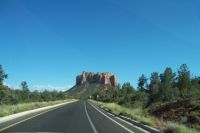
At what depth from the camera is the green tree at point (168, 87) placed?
78.1 m

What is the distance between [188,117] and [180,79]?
67.6m

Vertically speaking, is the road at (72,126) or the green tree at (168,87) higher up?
the green tree at (168,87)

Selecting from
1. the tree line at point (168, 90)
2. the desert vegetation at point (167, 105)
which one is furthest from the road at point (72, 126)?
the tree line at point (168, 90)

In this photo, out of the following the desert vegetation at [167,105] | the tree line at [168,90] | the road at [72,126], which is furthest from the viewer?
the tree line at [168,90]

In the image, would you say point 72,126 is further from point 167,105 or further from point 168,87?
point 168,87

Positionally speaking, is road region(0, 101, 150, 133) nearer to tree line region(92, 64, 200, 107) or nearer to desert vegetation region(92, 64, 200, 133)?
desert vegetation region(92, 64, 200, 133)

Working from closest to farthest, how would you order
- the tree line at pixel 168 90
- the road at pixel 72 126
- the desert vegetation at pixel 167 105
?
the road at pixel 72 126, the desert vegetation at pixel 167 105, the tree line at pixel 168 90

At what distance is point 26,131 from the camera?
19.1 meters

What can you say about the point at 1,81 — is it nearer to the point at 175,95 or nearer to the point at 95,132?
the point at 175,95

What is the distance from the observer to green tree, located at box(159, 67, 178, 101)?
256 ft

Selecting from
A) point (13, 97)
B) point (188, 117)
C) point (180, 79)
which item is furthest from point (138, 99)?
point (188, 117)

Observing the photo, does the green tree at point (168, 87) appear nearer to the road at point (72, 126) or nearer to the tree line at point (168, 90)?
the tree line at point (168, 90)

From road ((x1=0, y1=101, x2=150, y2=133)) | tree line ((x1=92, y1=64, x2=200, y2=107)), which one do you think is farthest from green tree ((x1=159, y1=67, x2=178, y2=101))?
road ((x1=0, y1=101, x2=150, y2=133))

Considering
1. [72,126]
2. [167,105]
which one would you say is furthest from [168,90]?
[72,126]
